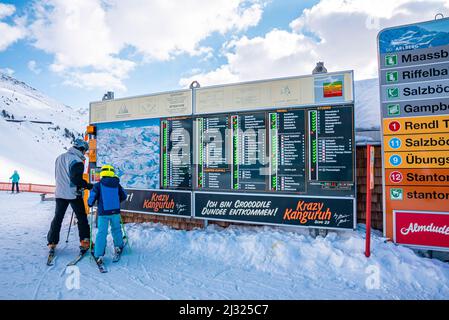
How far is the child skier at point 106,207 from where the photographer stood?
528 centimetres

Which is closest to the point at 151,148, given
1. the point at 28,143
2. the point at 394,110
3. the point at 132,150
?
the point at 132,150

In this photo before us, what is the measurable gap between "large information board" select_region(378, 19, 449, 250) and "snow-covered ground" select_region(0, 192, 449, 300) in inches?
24.3

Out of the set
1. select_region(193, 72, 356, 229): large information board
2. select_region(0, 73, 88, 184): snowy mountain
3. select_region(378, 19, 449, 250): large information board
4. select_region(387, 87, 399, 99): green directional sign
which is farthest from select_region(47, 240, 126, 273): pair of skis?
select_region(0, 73, 88, 184): snowy mountain

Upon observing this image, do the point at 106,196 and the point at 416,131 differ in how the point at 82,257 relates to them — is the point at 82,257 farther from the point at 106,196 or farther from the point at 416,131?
the point at 416,131

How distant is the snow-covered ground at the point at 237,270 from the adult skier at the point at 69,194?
1.43 ft

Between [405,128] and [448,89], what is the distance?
3.19 feet

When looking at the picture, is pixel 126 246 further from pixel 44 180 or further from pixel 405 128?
pixel 44 180

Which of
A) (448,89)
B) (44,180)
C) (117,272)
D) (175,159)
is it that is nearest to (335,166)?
(448,89)

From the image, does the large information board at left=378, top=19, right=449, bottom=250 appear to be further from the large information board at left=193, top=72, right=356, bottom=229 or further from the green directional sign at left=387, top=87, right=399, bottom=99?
the large information board at left=193, top=72, right=356, bottom=229

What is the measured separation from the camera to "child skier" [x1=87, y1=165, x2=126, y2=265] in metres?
5.28

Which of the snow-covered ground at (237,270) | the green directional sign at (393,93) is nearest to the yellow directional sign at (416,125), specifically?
the green directional sign at (393,93)

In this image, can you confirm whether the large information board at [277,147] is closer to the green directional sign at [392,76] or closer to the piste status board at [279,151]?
the piste status board at [279,151]

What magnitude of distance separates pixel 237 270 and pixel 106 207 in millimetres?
2776
